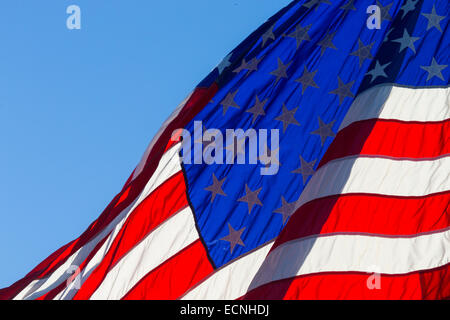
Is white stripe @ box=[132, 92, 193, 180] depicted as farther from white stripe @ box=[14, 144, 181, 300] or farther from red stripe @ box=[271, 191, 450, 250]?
red stripe @ box=[271, 191, 450, 250]

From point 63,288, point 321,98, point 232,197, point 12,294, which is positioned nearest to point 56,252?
point 12,294

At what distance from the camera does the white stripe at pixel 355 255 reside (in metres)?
8.41

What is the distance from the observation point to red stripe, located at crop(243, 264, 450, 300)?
820 centimetres

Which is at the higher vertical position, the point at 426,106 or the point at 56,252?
the point at 426,106

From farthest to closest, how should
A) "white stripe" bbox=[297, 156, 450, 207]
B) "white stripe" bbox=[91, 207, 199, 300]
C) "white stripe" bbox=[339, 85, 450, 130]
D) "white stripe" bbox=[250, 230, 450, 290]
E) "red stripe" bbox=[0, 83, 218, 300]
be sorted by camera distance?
1. "red stripe" bbox=[0, 83, 218, 300]
2. "white stripe" bbox=[91, 207, 199, 300]
3. "white stripe" bbox=[339, 85, 450, 130]
4. "white stripe" bbox=[297, 156, 450, 207]
5. "white stripe" bbox=[250, 230, 450, 290]

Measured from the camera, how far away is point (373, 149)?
30.5 ft

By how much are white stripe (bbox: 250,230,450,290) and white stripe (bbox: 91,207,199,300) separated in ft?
3.89

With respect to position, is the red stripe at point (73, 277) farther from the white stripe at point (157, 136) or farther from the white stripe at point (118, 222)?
the white stripe at point (157, 136)

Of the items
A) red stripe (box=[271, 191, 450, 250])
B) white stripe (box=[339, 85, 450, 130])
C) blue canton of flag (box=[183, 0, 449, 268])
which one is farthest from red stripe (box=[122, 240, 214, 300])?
white stripe (box=[339, 85, 450, 130])

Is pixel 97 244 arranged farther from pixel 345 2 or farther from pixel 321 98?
pixel 345 2

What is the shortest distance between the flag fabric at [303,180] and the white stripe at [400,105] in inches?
0.5

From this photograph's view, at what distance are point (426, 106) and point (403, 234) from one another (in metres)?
1.69

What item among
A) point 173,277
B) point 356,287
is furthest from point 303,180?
point 173,277

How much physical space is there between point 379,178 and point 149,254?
9.38 feet
